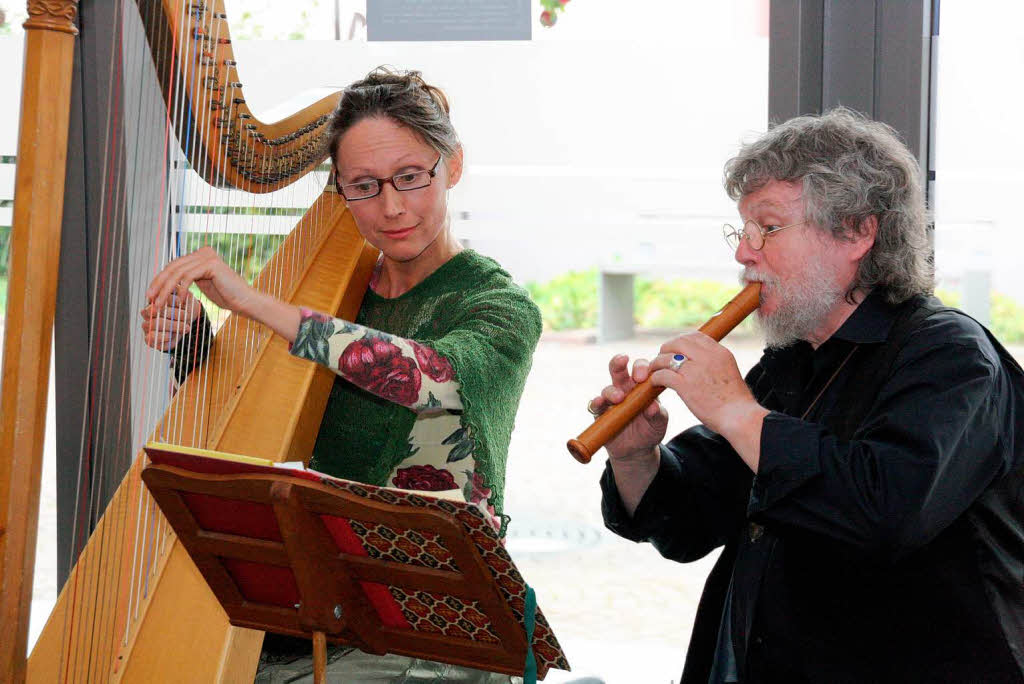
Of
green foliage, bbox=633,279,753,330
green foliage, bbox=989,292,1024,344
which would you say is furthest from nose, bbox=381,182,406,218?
green foliage, bbox=989,292,1024,344

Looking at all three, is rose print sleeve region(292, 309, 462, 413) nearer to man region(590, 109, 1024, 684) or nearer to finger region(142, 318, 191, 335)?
man region(590, 109, 1024, 684)

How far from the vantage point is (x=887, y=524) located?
1.30m

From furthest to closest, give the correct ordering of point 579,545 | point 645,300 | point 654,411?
point 579,545
point 645,300
point 654,411

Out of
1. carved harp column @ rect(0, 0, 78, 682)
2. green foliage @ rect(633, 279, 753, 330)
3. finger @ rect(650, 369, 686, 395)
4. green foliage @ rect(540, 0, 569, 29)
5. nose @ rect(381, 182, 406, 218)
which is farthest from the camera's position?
green foliage @ rect(633, 279, 753, 330)

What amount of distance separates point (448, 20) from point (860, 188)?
3.30 feet

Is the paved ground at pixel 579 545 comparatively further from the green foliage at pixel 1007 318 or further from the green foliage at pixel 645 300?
the green foliage at pixel 1007 318

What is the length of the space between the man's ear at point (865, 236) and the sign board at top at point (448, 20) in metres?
0.91

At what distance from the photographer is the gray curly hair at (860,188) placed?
1.53 meters

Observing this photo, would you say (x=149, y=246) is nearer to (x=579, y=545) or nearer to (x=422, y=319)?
(x=422, y=319)

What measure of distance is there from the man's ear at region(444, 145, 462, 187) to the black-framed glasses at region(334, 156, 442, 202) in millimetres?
55

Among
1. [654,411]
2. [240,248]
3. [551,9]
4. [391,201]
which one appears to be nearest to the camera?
[654,411]

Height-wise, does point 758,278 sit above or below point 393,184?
below

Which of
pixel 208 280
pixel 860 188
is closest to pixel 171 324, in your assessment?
pixel 208 280

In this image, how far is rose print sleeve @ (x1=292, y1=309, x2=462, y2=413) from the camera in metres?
1.54
